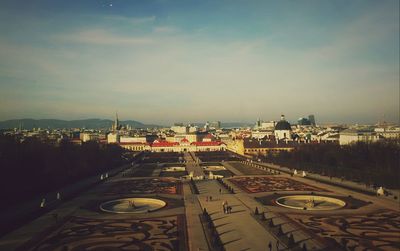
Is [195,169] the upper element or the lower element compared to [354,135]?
lower

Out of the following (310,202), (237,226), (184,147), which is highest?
(184,147)

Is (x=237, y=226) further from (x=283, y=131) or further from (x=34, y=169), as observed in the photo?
(x=283, y=131)

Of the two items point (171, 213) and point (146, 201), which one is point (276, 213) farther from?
point (146, 201)

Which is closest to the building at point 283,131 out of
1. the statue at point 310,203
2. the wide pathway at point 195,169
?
the wide pathway at point 195,169

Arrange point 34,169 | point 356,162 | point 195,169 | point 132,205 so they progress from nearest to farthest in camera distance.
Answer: point 132,205, point 34,169, point 356,162, point 195,169

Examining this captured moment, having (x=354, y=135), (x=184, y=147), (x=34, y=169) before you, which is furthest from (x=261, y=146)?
(x=34, y=169)

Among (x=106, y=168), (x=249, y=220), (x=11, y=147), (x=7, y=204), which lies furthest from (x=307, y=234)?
(x=106, y=168)

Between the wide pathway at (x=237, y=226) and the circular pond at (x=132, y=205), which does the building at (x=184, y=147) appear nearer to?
the wide pathway at (x=237, y=226)
